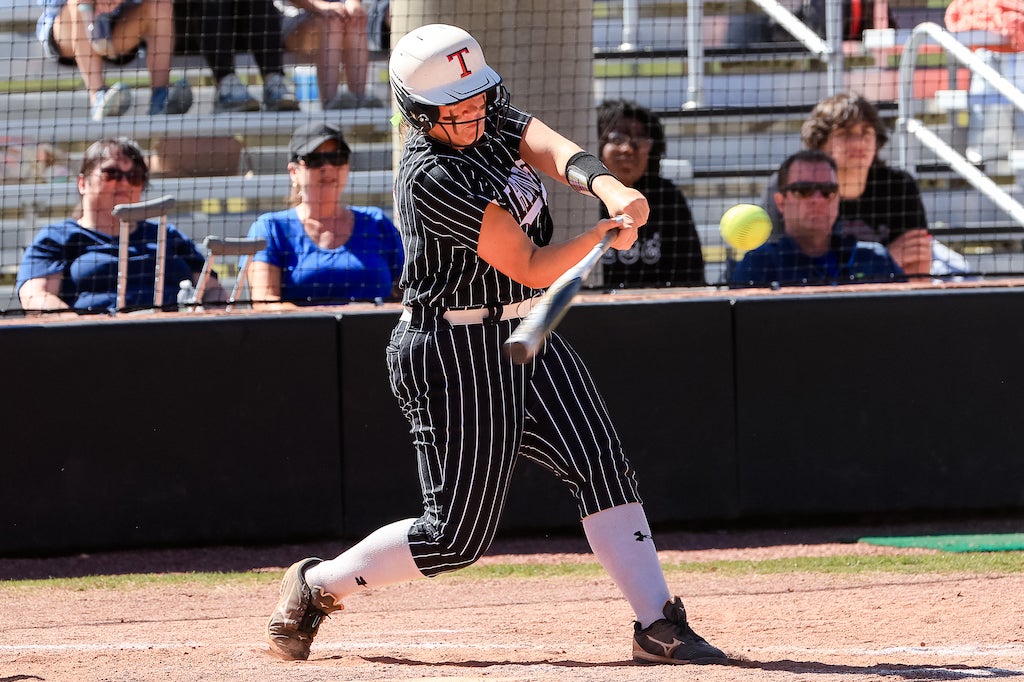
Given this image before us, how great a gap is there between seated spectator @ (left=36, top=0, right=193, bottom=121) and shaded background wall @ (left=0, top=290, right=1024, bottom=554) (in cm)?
293

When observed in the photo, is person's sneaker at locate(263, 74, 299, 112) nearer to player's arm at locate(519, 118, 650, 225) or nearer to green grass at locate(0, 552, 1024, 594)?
green grass at locate(0, 552, 1024, 594)

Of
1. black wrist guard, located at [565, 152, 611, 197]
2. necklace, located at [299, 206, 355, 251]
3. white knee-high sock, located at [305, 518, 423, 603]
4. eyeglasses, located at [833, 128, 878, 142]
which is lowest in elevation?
white knee-high sock, located at [305, 518, 423, 603]

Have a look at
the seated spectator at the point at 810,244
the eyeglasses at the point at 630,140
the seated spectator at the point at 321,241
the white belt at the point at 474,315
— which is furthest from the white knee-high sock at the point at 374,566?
the eyeglasses at the point at 630,140

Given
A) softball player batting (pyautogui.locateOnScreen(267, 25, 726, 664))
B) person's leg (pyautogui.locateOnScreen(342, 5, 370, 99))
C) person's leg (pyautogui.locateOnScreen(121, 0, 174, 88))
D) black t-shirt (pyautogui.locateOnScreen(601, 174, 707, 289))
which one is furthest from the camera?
person's leg (pyautogui.locateOnScreen(342, 5, 370, 99))

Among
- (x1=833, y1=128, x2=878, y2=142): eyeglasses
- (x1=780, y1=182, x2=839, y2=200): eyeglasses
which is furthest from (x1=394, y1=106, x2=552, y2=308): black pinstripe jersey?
(x1=833, y1=128, x2=878, y2=142): eyeglasses

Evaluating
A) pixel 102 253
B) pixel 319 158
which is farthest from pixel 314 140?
pixel 102 253

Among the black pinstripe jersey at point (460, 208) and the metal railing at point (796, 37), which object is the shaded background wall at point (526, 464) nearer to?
the black pinstripe jersey at point (460, 208)

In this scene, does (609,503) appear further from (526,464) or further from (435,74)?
(526,464)

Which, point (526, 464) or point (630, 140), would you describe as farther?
point (630, 140)

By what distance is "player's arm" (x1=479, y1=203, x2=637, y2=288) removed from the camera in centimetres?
334

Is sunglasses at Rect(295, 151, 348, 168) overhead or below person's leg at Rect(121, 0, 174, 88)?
below

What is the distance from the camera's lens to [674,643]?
3.61 metres

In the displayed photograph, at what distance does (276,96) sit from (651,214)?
2640mm

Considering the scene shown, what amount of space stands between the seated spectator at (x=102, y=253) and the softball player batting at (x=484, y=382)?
2.94 metres
